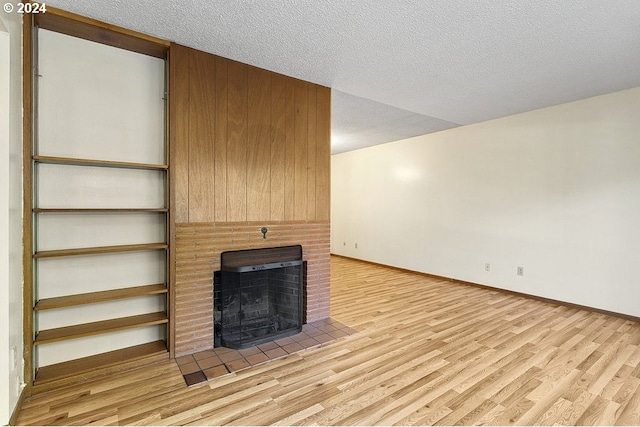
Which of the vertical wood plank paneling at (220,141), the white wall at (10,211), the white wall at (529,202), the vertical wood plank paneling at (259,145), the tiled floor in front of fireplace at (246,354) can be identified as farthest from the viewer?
the white wall at (529,202)

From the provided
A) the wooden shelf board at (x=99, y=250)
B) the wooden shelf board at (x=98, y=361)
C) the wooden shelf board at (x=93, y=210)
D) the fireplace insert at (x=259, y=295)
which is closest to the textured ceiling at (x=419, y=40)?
the wooden shelf board at (x=93, y=210)

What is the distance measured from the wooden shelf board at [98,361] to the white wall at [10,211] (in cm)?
24

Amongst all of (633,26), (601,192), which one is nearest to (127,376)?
(633,26)

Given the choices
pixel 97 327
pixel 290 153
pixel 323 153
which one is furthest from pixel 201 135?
pixel 97 327

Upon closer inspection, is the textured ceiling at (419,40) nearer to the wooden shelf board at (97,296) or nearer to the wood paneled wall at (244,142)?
the wood paneled wall at (244,142)

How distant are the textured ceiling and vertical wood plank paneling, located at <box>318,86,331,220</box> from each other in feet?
0.60

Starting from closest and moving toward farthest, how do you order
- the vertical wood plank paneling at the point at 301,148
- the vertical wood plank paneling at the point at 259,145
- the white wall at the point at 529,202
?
the vertical wood plank paneling at the point at 259,145
the vertical wood plank paneling at the point at 301,148
the white wall at the point at 529,202

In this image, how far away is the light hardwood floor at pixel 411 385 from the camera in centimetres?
181

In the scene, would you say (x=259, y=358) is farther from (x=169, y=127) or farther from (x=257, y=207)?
(x=169, y=127)

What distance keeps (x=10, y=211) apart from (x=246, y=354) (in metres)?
1.83

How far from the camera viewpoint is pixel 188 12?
6.80 ft

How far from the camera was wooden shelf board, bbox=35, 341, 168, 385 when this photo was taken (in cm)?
209

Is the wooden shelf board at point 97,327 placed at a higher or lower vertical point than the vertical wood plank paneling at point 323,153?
lower

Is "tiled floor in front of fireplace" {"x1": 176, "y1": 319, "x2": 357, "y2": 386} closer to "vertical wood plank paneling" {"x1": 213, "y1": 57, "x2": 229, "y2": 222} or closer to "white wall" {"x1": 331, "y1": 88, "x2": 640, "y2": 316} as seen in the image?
"vertical wood plank paneling" {"x1": 213, "y1": 57, "x2": 229, "y2": 222}
